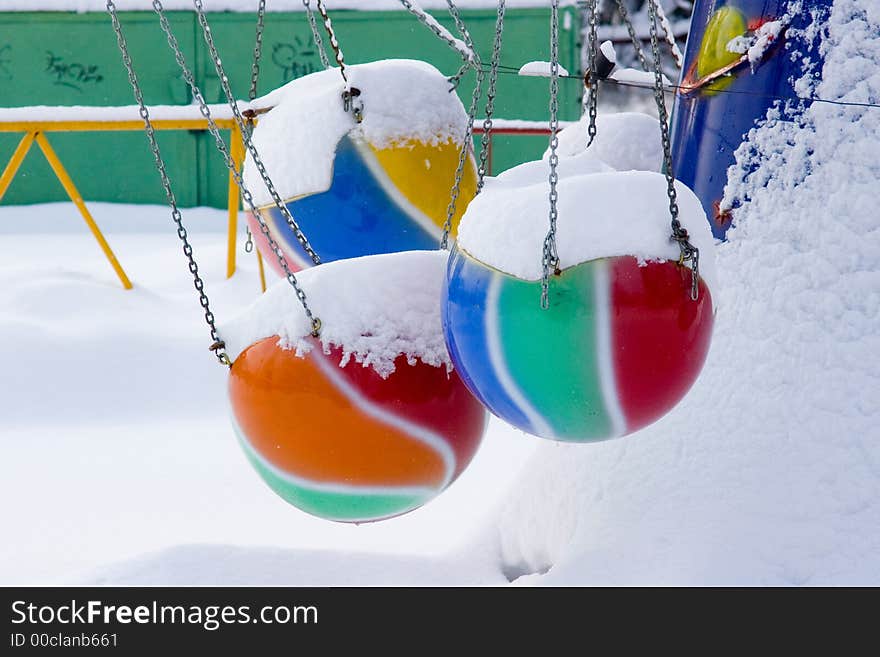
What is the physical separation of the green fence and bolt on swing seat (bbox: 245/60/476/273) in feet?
24.6

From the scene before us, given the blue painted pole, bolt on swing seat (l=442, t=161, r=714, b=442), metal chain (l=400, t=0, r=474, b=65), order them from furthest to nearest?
metal chain (l=400, t=0, r=474, b=65)
the blue painted pole
bolt on swing seat (l=442, t=161, r=714, b=442)

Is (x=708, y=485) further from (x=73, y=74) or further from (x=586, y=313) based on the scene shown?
(x=73, y=74)

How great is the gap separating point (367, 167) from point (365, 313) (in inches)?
18.3

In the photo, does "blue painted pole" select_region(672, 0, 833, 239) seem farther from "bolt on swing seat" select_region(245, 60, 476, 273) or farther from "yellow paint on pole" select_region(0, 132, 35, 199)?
"yellow paint on pole" select_region(0, 132, 35, 199)

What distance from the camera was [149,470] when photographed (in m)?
3.54

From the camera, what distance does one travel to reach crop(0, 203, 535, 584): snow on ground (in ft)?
7.97

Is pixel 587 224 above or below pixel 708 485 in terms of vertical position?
above

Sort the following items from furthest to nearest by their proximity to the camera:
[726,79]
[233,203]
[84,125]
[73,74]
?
[73,74], [233,203], [84,125], [726,79]

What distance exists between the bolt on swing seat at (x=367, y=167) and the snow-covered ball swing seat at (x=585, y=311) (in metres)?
0.57

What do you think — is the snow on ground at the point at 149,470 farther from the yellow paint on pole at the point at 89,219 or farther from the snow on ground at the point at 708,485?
the yellow paint on pole at the point at 89,219

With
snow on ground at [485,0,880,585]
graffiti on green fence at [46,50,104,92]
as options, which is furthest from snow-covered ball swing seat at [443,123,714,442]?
graffiti on green fence at [46,50,104,92]

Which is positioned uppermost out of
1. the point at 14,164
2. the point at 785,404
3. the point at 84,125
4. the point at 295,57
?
the point at 785,404

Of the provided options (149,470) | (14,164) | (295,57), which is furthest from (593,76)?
(295,57)
